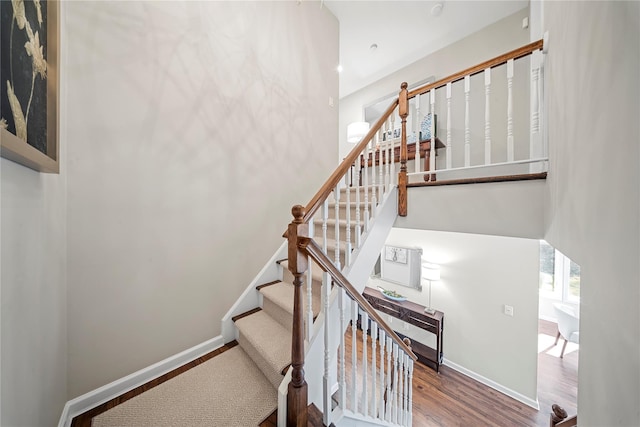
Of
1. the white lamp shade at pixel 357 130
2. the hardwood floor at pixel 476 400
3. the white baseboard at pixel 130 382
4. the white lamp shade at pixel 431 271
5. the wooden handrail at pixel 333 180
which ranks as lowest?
the hardwood floor at pixel 476 400

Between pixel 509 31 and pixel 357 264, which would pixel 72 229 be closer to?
pixel 357 264

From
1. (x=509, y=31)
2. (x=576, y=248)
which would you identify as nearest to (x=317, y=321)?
(x=576, y=248)

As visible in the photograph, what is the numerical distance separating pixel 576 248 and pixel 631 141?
19.3 inches

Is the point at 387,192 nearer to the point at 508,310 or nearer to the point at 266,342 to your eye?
the point at 266,342

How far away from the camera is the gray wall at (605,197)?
45cm

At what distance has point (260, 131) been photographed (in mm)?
2201

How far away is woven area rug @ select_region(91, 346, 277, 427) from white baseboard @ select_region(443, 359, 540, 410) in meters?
3.44

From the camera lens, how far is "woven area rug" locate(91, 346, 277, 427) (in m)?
1.28

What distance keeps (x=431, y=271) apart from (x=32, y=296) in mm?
4222

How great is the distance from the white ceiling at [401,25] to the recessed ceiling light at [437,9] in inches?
1.2

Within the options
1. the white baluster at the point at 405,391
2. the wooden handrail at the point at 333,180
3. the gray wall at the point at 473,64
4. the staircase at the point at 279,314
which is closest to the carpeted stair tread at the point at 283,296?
the staircase at the point at 279,314

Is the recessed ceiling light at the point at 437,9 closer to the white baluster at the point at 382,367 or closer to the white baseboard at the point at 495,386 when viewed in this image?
the white baluster at the point at 382,367

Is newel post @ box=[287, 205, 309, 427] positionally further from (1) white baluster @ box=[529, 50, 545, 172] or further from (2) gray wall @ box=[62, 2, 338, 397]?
(1) white baluster @ box=[529, 50, 545, 172]

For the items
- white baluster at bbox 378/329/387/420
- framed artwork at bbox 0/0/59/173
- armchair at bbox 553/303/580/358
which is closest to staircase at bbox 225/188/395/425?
white baluster at bbox 378/329/387/420
